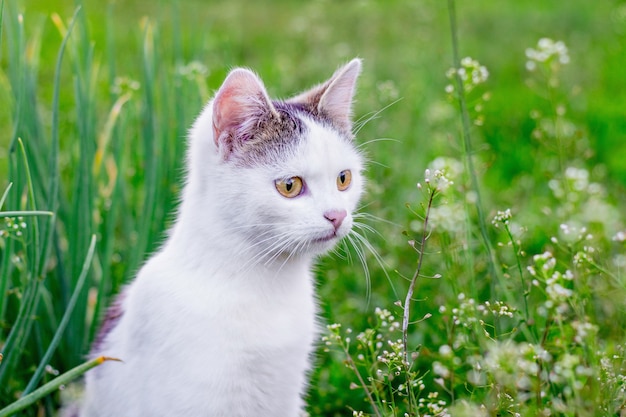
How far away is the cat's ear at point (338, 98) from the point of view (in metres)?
2.19

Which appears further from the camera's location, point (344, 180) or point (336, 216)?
point (344, 180)

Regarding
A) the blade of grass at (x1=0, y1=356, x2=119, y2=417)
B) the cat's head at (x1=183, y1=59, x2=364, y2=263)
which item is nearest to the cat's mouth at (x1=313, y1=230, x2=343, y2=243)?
the cat's head at (x1=183, y1=59, x2=364, y2=263)

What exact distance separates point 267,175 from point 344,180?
0.24m

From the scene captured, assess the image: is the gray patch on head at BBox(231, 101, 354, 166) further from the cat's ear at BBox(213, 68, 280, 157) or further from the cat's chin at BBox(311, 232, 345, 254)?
the cat's chin at BBox(311, 232, 345, 254)

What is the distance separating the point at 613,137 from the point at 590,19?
9.64 feet

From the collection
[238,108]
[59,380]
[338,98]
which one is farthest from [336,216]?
[59,380]

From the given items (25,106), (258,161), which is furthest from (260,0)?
(258,161)

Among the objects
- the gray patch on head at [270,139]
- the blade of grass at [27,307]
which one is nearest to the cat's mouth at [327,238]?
the gray patch on head at [270,139]

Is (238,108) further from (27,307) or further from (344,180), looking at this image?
(27,307)

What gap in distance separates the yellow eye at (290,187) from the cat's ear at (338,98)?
32 centimetres

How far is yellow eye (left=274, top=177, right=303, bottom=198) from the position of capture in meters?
1.94

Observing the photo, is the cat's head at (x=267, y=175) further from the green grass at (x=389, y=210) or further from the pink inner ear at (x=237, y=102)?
the green grass at (x=389, y=210)

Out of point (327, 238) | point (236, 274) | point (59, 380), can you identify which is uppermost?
point (327, 238)

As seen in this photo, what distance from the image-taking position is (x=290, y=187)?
1.95 metres
